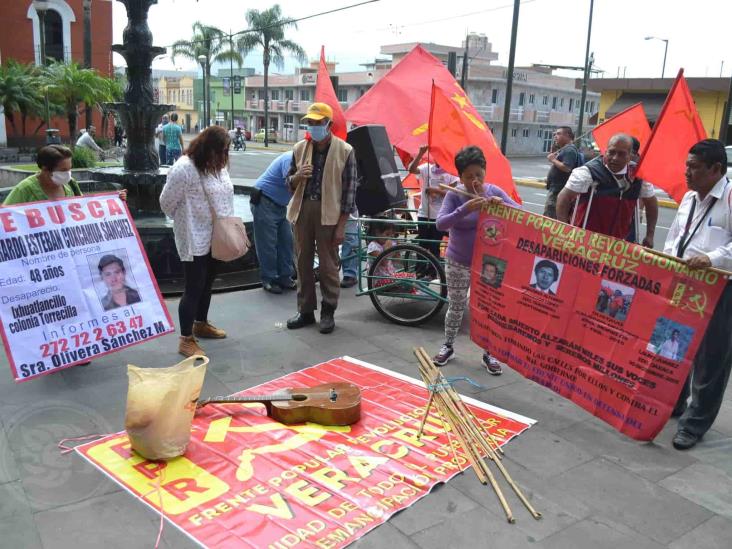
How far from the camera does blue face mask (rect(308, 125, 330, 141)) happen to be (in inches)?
209

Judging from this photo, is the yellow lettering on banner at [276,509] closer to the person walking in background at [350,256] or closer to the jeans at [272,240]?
the jeans at [272,240]

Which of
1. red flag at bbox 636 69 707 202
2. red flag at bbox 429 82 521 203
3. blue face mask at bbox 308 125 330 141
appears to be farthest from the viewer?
red flag at bbox 429 82 521 203

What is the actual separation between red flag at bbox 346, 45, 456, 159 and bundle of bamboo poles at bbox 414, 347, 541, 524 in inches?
137

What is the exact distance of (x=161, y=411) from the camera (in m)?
3.31

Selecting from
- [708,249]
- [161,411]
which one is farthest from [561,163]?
[161,411]

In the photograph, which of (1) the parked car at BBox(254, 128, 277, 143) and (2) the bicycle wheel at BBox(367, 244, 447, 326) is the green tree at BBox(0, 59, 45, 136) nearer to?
(2) the bicycle wheel at BBox(367, 244, 447, 326)

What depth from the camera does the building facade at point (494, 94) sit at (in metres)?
49.0

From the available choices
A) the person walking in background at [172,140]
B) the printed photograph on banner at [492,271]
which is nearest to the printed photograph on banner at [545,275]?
the printed photograph on banner at [492,271]

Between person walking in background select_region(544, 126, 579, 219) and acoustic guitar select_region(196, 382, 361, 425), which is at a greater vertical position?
person walking in background select_region(544, 126, 579, 219)

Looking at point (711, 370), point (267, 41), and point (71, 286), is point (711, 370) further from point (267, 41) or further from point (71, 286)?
point (267, 41)

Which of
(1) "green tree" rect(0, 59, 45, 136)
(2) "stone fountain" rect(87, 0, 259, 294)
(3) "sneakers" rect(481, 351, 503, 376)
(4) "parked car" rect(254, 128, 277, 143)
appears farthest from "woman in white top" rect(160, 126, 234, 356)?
(4) "parked car" rect(254, 128, 277, 143)

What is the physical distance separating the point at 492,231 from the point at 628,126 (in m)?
2.99

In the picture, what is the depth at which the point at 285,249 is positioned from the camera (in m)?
7.16

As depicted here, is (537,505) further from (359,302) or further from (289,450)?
(359,302)
